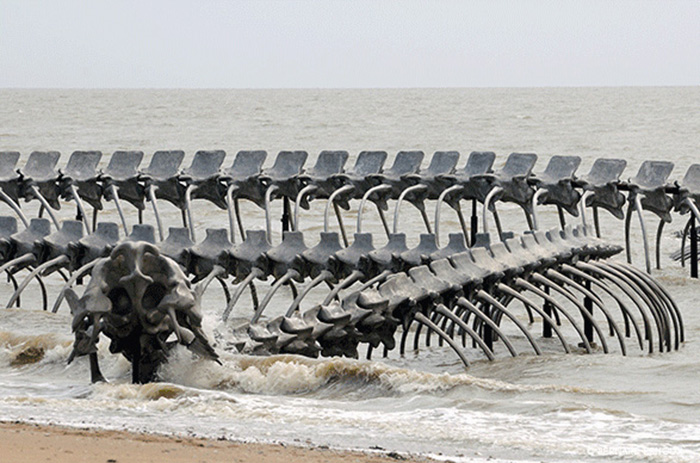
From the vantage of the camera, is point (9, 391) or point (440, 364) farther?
point (440, 364)

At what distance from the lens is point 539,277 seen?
953cm

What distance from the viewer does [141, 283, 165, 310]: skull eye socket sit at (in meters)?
7.65

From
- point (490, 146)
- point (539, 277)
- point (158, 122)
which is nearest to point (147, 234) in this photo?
point (539, 277)

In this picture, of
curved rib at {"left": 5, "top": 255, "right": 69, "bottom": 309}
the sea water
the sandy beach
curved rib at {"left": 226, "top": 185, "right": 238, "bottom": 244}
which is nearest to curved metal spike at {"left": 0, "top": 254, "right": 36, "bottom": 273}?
curved rib at {"left": 5, "top": 255, "right": 69, "bottom": 309}

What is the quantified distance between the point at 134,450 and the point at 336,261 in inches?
160

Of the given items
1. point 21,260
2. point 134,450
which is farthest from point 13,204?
point 134,450

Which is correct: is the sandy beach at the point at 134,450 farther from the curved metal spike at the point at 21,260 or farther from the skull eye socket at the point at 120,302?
the curved metal spike at the point at 21,260

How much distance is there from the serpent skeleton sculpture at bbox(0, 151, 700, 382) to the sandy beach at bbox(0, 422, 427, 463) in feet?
4.35

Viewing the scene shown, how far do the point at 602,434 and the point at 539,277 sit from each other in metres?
2.70

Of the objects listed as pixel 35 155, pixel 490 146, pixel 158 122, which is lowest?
pixel 35 155

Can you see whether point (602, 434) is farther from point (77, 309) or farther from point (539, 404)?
point (77, 309)

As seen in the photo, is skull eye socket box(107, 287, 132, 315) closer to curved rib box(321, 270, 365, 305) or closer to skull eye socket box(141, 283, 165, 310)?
skull eye socket box(141, 283, 165, 310)

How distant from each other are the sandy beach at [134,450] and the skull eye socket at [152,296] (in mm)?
1237

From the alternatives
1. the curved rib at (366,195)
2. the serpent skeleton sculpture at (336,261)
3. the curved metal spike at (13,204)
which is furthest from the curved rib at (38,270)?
the curved rib at (366,195)
